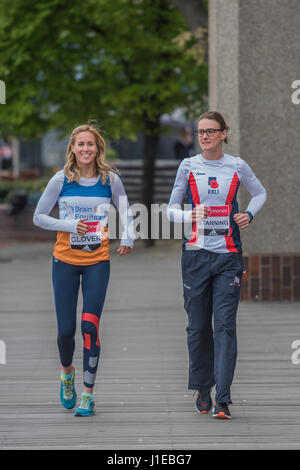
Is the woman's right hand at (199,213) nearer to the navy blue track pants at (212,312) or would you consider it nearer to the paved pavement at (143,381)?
the navy blue track pants at (212,312)

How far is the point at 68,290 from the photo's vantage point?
22.6ft

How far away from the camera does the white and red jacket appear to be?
22.3ft

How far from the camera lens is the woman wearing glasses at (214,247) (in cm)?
678

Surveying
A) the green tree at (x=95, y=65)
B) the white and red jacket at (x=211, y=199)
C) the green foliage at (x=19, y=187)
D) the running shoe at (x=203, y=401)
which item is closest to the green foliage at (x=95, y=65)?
the green tree at (x=95, y=65)

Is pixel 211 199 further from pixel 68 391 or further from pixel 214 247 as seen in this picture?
pixel 68 391

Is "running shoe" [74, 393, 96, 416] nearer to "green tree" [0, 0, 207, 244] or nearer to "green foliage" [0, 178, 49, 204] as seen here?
"green tree" [0, 0, 207, 244]

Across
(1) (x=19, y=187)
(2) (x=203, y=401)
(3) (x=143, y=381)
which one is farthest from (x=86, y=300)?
(1) (x=19, y=187)

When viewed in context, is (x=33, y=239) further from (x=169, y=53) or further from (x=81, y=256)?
(x=81, y=256)

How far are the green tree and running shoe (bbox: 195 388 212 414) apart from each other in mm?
12719

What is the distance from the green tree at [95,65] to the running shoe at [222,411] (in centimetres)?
1290

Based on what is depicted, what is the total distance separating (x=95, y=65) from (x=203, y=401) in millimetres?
14274

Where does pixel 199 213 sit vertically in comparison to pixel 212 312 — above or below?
above

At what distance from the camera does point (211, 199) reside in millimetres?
6793

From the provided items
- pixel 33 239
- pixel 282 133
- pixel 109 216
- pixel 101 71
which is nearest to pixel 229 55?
pixel 282 133
